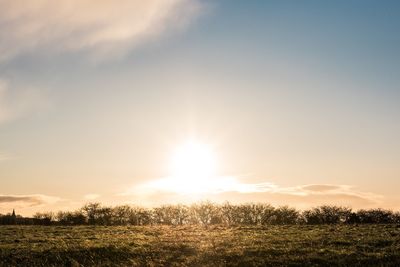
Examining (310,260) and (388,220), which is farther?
(388,220)

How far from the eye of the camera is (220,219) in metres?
89.2

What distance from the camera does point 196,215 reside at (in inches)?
3590

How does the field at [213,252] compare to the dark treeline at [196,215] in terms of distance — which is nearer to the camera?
the field at [213,252]

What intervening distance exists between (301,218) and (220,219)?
15.8 m

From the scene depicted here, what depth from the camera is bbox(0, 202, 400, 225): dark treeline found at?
78250mm

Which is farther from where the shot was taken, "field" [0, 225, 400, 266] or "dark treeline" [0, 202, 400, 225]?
"dark treeline" [0, 202, 400, 225]

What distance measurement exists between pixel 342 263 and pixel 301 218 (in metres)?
51.8

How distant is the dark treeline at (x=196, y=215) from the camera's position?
78.2 m

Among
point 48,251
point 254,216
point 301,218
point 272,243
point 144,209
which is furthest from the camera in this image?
point 144,209

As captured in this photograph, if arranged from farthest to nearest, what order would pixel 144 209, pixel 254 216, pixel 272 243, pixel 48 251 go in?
pixel 144 209, pixel 254 216, pixel 272 243, pixel 48 251

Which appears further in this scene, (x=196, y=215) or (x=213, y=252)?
(x=196, y=215)

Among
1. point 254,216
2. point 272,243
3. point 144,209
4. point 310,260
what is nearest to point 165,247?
point 272,243

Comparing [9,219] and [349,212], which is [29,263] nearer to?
Answer: [349,212]

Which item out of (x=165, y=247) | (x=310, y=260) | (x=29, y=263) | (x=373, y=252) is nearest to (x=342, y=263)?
(x=310, y=260)
